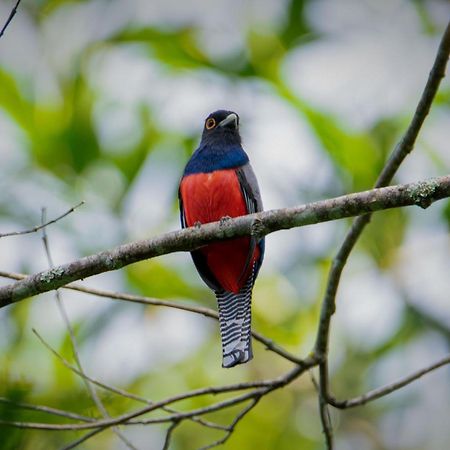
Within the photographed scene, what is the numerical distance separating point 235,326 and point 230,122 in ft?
5.49

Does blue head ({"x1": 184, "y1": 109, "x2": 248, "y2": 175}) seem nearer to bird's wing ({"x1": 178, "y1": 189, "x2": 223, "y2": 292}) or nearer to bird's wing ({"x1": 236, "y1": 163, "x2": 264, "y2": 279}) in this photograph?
bird's wing ({"x1": 236, "y1": 163, "x2": 264, "y2": 279})

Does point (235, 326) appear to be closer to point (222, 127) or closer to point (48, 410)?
point (48, 410)

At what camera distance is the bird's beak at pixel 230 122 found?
20.4 feet

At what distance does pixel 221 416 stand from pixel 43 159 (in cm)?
292

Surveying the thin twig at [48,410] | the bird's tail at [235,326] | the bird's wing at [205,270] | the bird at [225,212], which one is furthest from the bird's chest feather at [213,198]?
the thin twig at [48,410]

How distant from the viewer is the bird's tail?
4.97 metres

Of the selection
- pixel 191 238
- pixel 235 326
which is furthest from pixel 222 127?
pixel 191 238

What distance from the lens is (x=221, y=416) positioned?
8289mm

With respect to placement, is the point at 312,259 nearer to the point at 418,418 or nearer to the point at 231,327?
the point at 418,418

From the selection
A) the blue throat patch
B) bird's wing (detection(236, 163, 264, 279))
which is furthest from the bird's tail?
the blue throat patch

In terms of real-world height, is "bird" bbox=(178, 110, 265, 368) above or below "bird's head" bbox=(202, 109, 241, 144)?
below

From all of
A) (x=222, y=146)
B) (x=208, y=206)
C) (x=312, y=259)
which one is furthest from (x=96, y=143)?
(x=208, y=206)

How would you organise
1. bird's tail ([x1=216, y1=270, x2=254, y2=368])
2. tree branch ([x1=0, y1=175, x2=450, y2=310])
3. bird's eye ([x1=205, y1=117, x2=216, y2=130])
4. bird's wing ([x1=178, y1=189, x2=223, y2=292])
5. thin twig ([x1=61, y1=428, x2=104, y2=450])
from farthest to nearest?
bird's eye ([x1=205, y1=117, x2=216, y2=130]) → bird's wing ([x1=178, y1=189, x2=223, y2=292]) → bird's tail ([x1=216, y1=270, x2=254, y2=368]) → thin twig ([x1=61, y1=428, x2=104, y2=450]) → tree branch ([x1=0, y1=175, x2=450, y2=310])

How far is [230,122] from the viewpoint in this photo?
245 inches
